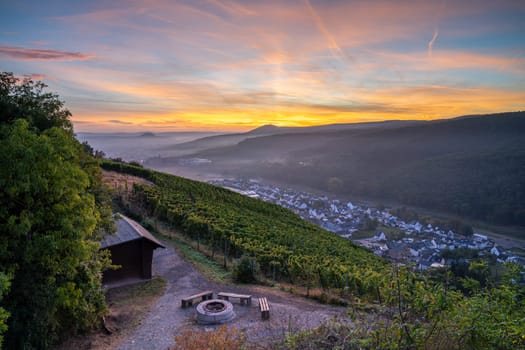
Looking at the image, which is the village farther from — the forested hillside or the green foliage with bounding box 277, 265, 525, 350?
the green foliage with bounding box 277, 265, 525, 350

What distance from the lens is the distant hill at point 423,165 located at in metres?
73.6

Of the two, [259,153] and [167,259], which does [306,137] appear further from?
[167,259]

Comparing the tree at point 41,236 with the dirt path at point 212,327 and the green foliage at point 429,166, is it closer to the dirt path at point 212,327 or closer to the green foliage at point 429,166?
A: the dirt path at point 212,327

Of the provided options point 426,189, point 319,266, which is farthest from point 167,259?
point 426,189

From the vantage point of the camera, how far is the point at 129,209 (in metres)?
25.7

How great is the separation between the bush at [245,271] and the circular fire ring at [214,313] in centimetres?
364

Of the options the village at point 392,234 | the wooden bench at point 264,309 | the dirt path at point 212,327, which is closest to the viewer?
the dirt path at point 212,327

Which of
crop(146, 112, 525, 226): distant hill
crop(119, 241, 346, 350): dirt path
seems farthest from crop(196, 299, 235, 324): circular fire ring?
crop(146, 112, 525, 226): distant hill

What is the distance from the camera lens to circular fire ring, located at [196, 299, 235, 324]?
11109mm

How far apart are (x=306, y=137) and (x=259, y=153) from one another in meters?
26.9

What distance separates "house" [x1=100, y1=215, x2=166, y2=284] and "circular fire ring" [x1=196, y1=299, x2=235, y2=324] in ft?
15.4

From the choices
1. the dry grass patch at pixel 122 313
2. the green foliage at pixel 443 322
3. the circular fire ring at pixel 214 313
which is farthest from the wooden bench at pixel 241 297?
the green foliage at pixel 443 322

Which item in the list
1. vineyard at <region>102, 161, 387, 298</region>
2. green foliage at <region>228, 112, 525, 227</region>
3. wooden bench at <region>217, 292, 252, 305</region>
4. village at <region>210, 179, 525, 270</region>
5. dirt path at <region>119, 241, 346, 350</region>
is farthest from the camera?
green foliage at <region>228, 112, 525, 227</region>

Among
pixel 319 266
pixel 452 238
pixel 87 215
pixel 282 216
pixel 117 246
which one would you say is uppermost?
pixel 87 215
